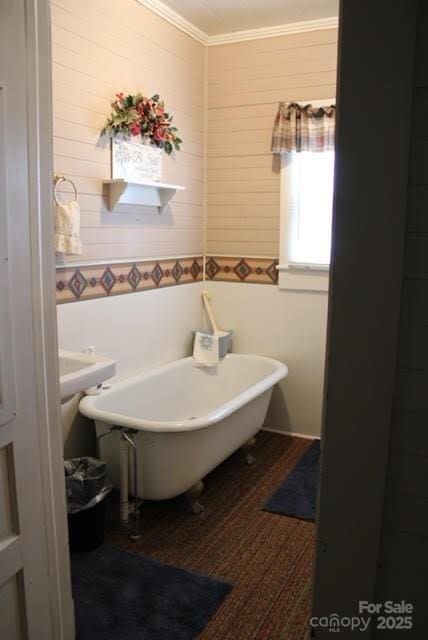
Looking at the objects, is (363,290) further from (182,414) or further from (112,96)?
(182,414)

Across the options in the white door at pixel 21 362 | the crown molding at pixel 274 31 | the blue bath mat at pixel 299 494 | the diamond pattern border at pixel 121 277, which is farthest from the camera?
the crown molding at pixel 274 31

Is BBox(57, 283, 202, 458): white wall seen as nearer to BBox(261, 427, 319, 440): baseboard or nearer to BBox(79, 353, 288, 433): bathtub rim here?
BBox(79, 353, 288, 433): bathtub rim

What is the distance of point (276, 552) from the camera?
2.53 meters

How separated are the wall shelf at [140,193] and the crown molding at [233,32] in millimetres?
1011

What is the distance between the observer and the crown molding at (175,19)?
10.3ft

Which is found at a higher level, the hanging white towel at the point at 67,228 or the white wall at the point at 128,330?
the hanging white towel at the point at 67,228

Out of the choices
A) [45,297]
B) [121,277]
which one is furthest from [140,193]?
[45,297]

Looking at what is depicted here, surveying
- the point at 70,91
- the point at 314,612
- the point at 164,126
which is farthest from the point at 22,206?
the point at 164,126

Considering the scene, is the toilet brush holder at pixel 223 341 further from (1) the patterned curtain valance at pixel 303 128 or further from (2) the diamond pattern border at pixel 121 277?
(1) the patterned curtain valance at pixel 303 128

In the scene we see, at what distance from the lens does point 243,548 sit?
2.55m

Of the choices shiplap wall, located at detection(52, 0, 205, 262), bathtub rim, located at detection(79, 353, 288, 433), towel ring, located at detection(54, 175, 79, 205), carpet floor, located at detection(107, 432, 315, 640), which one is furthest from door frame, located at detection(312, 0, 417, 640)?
shiplap wall, located at detection(52, 0, 205, 262)

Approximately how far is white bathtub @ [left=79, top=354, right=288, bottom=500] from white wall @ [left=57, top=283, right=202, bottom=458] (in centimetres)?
13

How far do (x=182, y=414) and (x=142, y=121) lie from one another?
6.02 feet


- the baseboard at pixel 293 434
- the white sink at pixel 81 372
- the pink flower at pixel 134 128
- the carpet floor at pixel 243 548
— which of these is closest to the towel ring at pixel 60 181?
the pink flower at pixel 134 128
